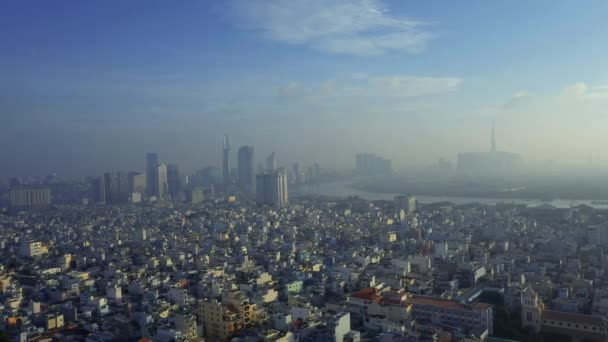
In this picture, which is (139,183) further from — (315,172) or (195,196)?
(315,172)

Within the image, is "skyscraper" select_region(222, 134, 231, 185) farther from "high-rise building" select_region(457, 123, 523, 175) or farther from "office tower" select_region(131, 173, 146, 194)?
"high-rise building" select_region(457, 123, 523, 175)

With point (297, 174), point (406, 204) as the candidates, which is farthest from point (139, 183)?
point (406, 204)

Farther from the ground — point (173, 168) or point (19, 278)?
point (173, 168)

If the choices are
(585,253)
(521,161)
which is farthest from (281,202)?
(521,161)

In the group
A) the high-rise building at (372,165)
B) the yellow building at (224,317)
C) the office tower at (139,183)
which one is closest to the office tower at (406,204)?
the yellow building at (224,317)

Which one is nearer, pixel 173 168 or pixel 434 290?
pixel 434 290

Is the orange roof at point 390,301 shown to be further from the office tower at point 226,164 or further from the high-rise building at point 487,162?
the high-rise building at point 487,162

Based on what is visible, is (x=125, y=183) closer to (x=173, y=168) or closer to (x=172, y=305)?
(x=173, y=168)
